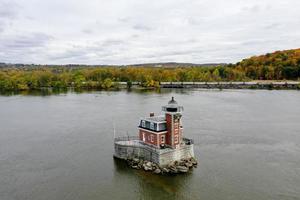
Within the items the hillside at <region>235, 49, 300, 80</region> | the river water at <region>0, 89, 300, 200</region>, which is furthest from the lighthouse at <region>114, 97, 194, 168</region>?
the hillside at <region>235, 49, 300, 80</region>

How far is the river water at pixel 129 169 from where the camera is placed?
21844mm

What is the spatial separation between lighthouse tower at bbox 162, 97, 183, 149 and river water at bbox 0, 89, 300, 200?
8.79ft

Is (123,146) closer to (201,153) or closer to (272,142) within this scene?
(201,153)

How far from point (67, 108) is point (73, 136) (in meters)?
20.8

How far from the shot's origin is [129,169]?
25.1m

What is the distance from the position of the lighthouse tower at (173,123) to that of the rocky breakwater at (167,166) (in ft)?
4.45

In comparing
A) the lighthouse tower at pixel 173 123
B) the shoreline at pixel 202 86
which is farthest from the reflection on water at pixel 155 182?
the shoreline at pixel 202 86

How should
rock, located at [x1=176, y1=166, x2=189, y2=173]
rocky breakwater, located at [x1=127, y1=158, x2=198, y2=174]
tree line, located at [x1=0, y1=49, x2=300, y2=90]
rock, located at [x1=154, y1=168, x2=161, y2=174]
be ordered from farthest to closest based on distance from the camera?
1. tree line, located at [x1=0, y1=49, x2=300, y2=90]
2. rock, located at [x1=176, y1=166, x2=189, y2=173]
3. rocky breakwater, located at [x1=127, y1=158, x2=198, y2=174]
4. rock, located at [x1=154, y1=168, x2=161, y2=174]

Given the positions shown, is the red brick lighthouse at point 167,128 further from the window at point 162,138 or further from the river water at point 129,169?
the river water at point 129,169

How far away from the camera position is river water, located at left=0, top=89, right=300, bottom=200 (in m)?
21.8

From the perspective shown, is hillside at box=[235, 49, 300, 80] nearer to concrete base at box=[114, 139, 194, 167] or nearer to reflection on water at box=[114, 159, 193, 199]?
concrete base at box=[114, 139, 194, 167]

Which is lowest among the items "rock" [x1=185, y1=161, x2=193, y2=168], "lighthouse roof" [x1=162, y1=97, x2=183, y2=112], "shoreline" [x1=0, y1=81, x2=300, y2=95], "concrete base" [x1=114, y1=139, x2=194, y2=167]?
"rock" [x1=185, y1=161, x2=193, y2=168]

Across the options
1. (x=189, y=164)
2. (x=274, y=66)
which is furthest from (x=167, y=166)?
(x=274, y=66)

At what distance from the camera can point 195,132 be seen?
1431 inches
